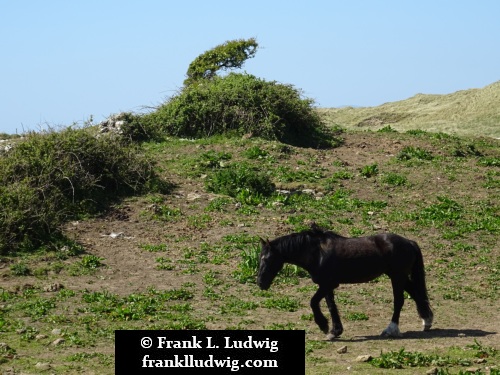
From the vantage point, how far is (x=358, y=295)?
48.2ft

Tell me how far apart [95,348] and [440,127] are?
2479 cm

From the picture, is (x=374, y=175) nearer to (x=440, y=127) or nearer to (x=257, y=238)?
(x=257, y=238)

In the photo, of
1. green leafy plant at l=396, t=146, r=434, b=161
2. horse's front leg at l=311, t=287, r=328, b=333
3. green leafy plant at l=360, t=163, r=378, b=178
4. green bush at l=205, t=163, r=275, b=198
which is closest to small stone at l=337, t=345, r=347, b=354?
horse's front leg at l=311, t=287, r=328, b=333

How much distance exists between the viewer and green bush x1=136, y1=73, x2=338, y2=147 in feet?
84.9

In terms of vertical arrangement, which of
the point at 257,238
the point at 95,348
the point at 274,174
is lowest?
the point at 95,348

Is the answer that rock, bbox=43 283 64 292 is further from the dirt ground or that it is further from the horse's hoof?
the horse's hoof

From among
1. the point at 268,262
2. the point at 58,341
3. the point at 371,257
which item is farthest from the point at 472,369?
the point at 58,341

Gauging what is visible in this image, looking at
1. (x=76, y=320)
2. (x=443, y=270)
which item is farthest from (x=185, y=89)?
(x=76, y=320)

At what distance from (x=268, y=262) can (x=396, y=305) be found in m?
1.95

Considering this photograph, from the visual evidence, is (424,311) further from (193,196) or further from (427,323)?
(193,196)

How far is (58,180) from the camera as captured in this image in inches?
746

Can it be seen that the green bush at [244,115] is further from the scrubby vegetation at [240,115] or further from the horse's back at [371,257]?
the horse's back at [371,257]

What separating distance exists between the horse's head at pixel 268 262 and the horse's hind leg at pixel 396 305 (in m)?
1.71

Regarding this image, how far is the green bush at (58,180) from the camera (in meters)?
17.2
